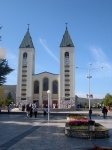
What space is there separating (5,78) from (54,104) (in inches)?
2189

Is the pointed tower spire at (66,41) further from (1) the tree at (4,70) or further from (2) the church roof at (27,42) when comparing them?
(1) the tree at (4,70)

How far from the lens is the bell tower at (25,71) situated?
288 ft

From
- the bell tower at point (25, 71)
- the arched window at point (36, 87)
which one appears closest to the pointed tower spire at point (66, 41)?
the bell tower at point (25, 71)

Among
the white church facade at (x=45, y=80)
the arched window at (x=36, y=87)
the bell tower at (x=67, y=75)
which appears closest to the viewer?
the bell tower at (x=67, y=75)

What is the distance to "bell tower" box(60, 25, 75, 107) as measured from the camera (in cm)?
8638

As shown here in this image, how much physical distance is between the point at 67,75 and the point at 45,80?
8720 mm

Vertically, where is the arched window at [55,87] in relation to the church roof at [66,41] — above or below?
below

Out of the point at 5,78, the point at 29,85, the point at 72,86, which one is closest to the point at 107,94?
the point at 72,86

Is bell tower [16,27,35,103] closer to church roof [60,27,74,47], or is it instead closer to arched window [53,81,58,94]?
arched window [53,81,58,94]

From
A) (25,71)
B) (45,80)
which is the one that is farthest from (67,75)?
(25,71)

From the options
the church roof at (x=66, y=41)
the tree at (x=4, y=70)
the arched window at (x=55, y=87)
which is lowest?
the tree at (x=4, y=70)

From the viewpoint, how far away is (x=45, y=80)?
9200 centimetres

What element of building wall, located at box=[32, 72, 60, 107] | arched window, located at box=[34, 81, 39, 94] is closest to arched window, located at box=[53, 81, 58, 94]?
building wall, located at box=[32, 72, 60, 107]

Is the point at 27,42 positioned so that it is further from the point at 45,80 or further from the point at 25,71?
the point at 45,80
